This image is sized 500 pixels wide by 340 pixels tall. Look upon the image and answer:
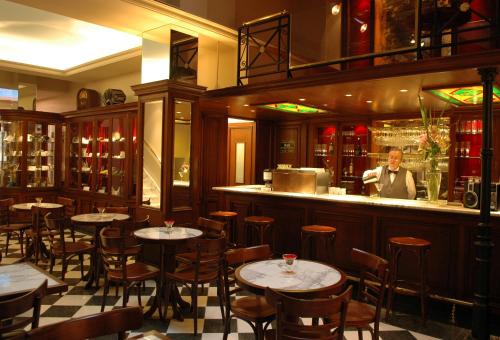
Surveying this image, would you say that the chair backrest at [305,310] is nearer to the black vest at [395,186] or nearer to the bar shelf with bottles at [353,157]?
the black vest at [395,186]

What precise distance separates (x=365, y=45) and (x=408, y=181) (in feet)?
12.3

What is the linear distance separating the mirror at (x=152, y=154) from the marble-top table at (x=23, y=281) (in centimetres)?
280

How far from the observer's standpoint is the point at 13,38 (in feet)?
26.7

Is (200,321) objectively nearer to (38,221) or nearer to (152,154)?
(152,154)

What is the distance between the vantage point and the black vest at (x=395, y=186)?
5.88 metres

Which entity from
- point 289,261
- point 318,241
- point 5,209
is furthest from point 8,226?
point 289,261

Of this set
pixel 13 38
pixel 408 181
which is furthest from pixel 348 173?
pixel 13 38

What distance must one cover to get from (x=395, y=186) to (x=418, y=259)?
1777 millimetres

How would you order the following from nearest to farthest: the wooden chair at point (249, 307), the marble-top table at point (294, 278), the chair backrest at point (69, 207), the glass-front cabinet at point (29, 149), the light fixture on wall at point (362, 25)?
the marble-top table at point (294, 278) → the wooden chair at point (249, 307) → the chair backrest at point (69, 207) → the light fixture on wall at point (362, 25) → the glass-front cabinet at point (29, 149)

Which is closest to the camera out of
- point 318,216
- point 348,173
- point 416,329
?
point 416,329

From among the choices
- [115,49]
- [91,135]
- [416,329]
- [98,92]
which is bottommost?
[416,329]

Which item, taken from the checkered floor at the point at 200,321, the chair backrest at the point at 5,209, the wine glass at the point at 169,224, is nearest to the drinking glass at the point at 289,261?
the checkered floor at the point at 200,321

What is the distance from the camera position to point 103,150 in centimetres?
820

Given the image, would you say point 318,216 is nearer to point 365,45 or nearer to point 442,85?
point 442,85
